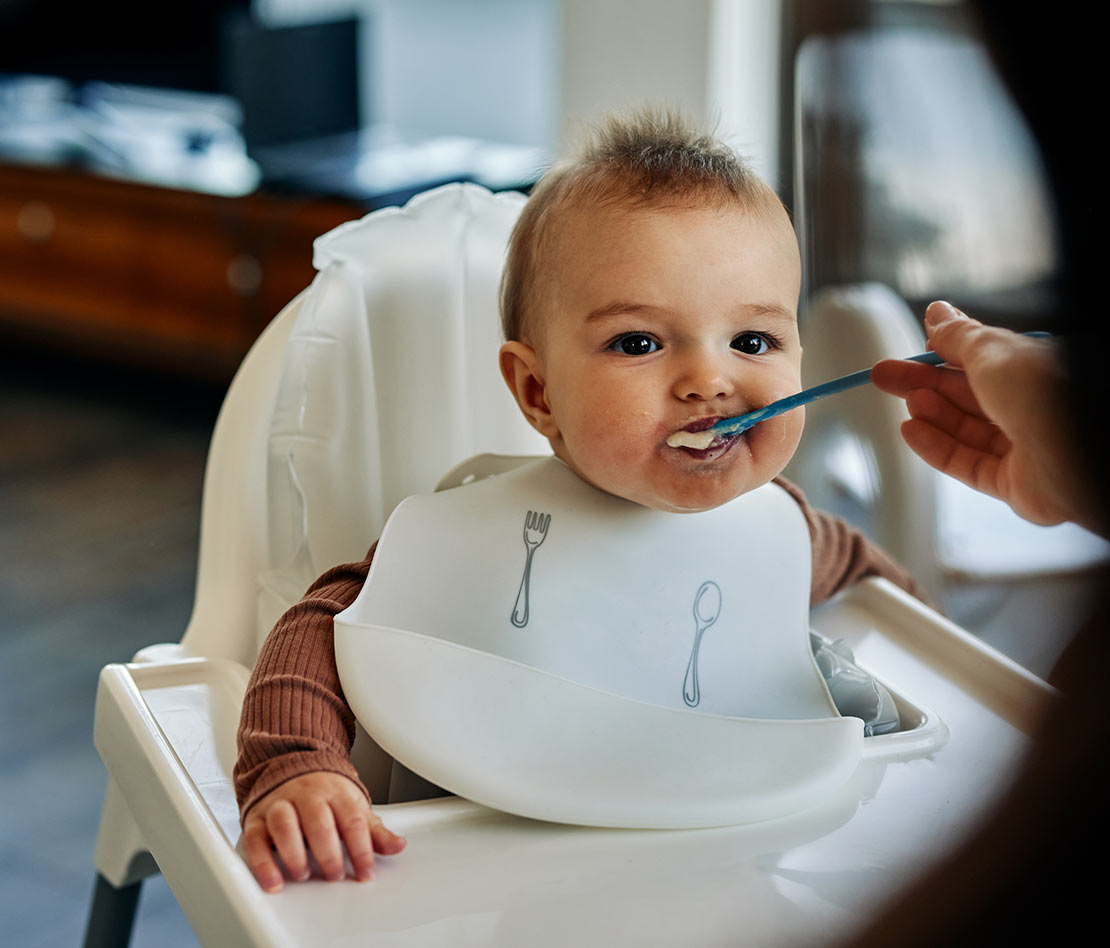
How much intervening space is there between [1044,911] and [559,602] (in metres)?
0.40

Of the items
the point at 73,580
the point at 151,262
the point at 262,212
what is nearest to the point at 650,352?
the point at 73,580

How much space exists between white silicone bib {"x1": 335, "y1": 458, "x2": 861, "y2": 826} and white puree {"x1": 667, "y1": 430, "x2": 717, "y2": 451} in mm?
68

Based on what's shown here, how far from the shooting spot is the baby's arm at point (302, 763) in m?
0.46

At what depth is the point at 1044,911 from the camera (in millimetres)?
181

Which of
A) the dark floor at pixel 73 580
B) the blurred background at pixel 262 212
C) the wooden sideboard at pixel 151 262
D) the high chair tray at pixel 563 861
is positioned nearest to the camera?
the high chair tray at pixel 563 861

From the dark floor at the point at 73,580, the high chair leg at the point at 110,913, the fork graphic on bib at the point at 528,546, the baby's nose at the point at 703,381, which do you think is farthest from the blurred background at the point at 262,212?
the high chair leg at the point at 110,913

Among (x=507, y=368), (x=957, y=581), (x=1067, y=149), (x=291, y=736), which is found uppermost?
(x=1067, y=149)

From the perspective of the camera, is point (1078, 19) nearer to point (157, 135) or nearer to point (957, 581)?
point (957, 581)

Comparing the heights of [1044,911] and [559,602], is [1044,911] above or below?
above

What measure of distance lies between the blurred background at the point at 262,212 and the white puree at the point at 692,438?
127 mm

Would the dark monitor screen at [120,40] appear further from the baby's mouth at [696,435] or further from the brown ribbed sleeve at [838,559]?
the baby's mouth at [696,435]

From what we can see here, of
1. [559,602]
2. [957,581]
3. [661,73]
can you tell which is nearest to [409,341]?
[559,602]

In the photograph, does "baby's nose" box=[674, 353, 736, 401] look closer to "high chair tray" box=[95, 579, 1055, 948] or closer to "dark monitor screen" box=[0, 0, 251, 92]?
"high chair tray" box=[95, 579, 1055, 948]

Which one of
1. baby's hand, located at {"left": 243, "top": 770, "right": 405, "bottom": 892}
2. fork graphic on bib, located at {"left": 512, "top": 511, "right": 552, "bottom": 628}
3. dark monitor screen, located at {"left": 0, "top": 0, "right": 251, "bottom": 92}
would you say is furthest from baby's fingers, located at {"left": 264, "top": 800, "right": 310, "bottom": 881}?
dark monitor screen, located at {"left": 0, "top": 0, "right": 251, "bottom": 92}
